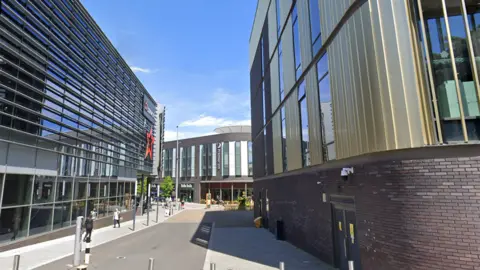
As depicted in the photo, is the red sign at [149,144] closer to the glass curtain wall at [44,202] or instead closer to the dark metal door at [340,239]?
the glass curtain wall at [44,202]

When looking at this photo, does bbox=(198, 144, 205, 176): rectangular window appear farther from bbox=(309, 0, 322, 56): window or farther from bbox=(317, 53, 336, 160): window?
bbox=(317, 53, 336, 160): window

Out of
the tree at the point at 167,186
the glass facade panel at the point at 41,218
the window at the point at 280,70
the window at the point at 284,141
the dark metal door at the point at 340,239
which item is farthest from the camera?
the tree at the point at 167,186

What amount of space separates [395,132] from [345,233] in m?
4.29

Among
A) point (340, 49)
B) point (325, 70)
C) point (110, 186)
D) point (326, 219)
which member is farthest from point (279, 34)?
point (110, 186)

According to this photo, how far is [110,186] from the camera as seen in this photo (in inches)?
1098

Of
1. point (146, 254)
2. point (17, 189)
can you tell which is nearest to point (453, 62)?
point (146, 254)

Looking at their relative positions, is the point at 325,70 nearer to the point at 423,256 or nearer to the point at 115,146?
the point at 423,256

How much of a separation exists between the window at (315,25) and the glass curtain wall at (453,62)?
4845 mm

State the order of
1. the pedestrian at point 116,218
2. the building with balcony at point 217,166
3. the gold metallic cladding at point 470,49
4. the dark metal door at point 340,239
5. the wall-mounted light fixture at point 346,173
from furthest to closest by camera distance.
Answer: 1. the building with balcony at point 217,166
2. the pedestrian at point 116,218
3. the dark metal door at point 340,239
4. the wall-mounted light fixture at point 346,173
5. the gold metallic cladding at point 470,49

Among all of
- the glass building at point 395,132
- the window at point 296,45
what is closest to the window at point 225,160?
the window at point 296,45

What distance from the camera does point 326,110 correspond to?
442 inches

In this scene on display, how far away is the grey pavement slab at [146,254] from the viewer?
11719 mm

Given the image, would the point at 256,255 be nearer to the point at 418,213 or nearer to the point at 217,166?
the point at 418,213

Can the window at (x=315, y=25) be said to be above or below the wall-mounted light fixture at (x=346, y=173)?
above
